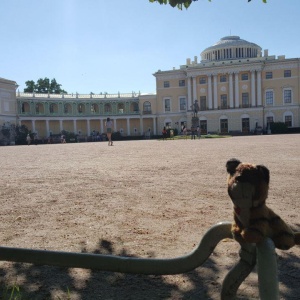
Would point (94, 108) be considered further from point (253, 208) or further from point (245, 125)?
point (253, 208)

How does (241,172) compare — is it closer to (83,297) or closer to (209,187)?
(83,297)

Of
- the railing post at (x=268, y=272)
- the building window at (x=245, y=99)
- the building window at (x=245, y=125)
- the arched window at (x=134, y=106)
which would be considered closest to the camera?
the railing post at (x=268, y=272)

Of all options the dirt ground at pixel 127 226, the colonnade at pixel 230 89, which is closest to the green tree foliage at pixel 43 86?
the colonnade at pixel 230 89

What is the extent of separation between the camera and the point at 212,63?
194 feet

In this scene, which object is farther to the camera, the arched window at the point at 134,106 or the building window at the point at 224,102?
the arched window at the point at 134,106

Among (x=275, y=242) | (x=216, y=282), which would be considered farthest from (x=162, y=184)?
(x=275, y=242)

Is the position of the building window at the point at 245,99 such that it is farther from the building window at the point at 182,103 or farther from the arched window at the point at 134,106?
the arched window at the point at 134,106

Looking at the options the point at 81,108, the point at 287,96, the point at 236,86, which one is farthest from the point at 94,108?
the point at 287,96

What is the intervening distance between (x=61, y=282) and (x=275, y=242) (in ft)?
5.92

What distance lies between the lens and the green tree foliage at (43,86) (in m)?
77.0

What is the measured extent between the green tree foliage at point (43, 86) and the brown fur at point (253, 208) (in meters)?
80.4

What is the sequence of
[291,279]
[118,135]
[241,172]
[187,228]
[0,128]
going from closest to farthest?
[241,172], [291,279], [187,228], [0,128], [118,135]

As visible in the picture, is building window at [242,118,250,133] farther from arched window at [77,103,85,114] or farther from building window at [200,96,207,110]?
arched window at [77,103,85,114]

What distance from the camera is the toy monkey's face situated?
4.02ft
